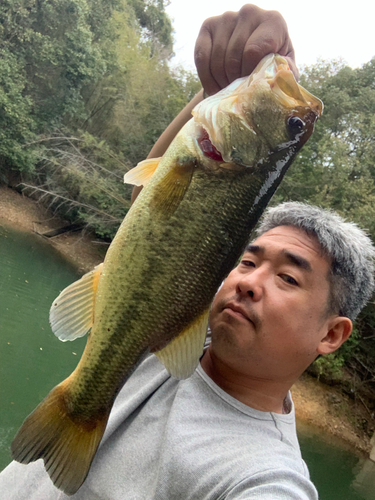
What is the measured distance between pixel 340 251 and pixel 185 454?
1.02m

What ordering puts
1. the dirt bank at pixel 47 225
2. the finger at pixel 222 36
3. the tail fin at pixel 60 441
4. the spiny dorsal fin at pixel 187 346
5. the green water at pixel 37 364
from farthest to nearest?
the dirt bank at pixel 47 225, the green water at pixel 37 364, the finger at pixel 222 36, the spiny dorsal fin at pixel 187 346, the tail fin at pixel 60 441

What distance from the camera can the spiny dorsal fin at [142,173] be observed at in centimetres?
143

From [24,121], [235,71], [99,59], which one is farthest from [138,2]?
[235,71]

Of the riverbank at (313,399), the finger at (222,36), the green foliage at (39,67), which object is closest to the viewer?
the finger at (222,36)

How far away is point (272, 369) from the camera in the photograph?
150cm

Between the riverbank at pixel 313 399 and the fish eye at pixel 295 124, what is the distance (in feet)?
31.5

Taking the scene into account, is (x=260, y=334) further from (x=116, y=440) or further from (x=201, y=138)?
(x=201, y=138)

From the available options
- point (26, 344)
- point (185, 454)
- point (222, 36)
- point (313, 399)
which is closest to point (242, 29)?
point (222, 36)

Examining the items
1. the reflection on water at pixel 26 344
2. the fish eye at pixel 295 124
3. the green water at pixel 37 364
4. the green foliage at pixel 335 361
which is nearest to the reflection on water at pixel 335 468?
the green water at pixel 37 364

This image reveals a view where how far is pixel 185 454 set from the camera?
1183 millimetres

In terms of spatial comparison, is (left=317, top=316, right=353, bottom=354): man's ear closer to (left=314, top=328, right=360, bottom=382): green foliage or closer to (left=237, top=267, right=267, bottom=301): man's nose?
(left=237, top=267, right=267, bottom=301): man's nose

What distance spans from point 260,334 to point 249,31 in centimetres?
107

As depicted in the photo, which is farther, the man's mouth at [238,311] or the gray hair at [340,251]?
the gray hair at [340,251]

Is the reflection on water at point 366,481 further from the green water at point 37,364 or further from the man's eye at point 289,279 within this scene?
the man's eye at point 289,279
